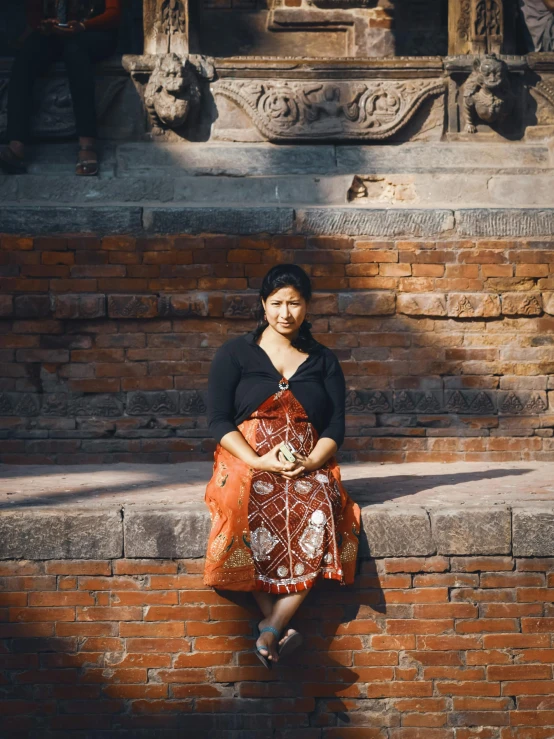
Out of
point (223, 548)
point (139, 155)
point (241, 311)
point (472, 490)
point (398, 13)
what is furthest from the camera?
point (398, 13)

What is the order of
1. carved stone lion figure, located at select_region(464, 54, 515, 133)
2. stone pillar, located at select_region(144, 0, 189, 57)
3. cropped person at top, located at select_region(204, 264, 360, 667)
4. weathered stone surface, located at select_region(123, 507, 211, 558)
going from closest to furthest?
cropped person at top, located at select_region(204, 264, 360, 667), weathered stone surface, located at select_region(123, 507, 211, 558), carved stone lion figure, located at select_region(464, 54, 515, 133), stone pillar, located at select_region(144, 0, 189, 57)

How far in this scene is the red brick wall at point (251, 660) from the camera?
4398mm

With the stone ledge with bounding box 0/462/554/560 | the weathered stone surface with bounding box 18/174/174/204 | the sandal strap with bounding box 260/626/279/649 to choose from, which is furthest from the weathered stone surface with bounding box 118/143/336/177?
the sandal strap with bounding box 260/626/279/649

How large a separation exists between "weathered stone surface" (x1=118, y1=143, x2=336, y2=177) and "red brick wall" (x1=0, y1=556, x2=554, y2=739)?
3175mm

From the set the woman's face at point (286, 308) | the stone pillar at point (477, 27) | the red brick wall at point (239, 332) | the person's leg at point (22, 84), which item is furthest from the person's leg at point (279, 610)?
the stone pillar at point (477, 27)

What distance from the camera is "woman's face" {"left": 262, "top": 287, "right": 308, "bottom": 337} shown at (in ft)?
14.5

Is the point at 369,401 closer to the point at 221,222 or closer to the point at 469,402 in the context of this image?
the point at 469,402

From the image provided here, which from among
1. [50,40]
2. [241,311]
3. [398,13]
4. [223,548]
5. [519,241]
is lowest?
[223,548]

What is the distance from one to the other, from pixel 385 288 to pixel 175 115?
6.19 ft

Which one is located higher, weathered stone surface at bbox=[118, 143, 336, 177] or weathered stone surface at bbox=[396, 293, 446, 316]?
weathered stone surface at bbox=[118, 143, 336, 177]

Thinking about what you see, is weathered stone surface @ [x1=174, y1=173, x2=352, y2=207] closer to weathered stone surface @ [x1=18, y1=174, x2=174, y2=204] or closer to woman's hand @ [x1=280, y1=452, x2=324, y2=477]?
weathered stone surface @ [x1=18, y1=174, x2=174, y2=204]

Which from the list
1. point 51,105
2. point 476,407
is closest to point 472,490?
point 476,407

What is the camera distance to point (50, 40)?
6535 millimetres

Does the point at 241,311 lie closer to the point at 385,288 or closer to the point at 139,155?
the point at 385,288
